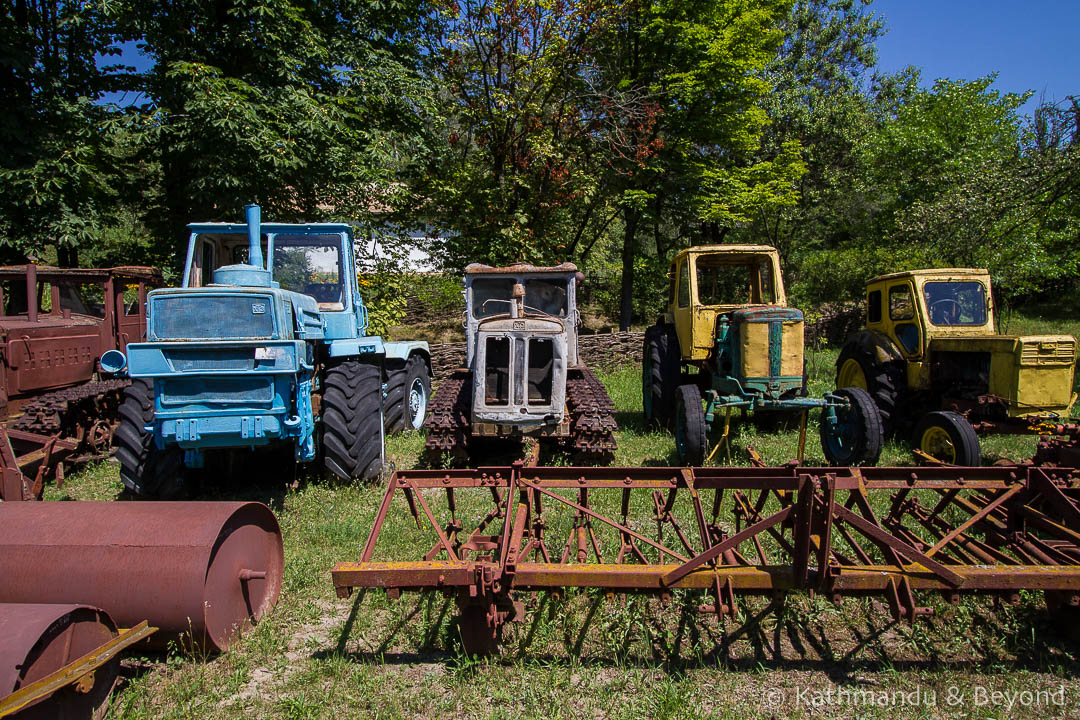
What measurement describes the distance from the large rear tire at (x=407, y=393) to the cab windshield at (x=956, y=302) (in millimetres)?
6038

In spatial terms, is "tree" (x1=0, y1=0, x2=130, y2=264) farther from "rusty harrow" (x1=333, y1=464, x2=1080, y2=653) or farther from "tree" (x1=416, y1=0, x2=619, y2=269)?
"rusty harrow" (x1=333, y1=464, x2=1080, y2=653)

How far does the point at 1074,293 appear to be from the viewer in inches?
835

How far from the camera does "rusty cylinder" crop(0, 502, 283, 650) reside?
2.86 meters

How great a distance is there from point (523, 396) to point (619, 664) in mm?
3053

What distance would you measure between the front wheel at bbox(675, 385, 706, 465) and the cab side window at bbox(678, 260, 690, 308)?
1.88 meters

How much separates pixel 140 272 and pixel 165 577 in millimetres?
6395

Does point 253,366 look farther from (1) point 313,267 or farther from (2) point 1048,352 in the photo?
(2) point 1048,352

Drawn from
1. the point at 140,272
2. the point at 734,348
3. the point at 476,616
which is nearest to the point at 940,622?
the point at 476,616

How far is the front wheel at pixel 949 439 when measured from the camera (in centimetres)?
509

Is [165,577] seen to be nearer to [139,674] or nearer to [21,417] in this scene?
[139,674]

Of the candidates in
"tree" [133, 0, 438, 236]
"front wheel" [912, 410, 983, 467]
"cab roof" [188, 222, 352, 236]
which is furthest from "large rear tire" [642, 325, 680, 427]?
"tree" [133, 0, 438, 236]

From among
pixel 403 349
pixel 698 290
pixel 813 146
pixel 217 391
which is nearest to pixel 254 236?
pixel 217 391

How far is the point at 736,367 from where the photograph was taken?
Answer: 6500 mm

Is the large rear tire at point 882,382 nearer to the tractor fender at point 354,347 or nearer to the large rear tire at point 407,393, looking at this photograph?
the large rear tire at point 407,393
